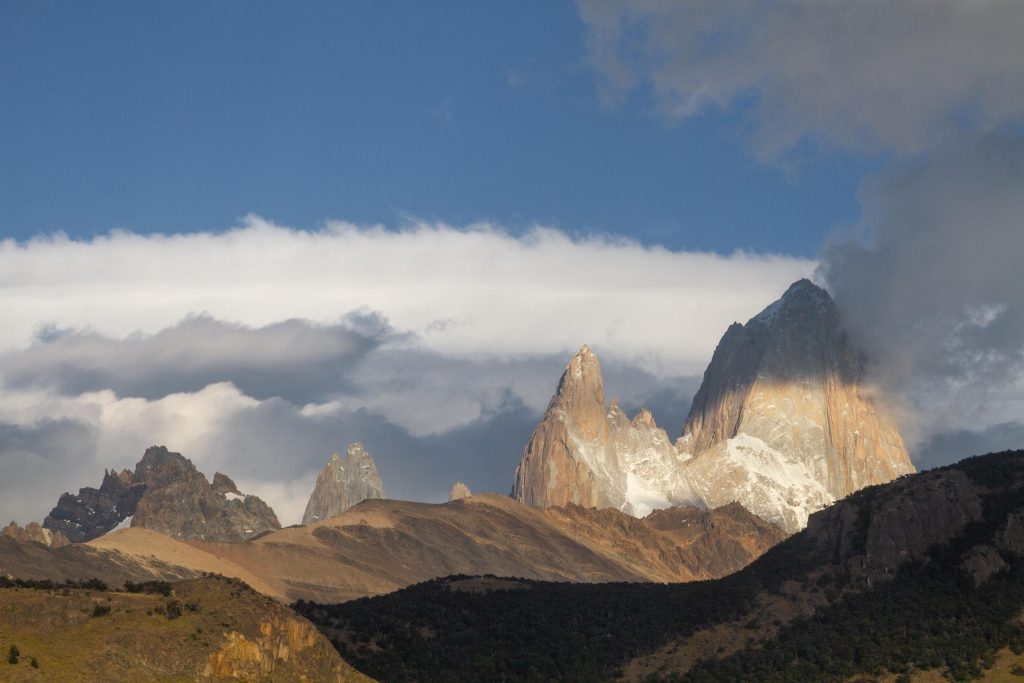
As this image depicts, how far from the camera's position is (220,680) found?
19050cm

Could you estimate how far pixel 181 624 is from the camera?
645 ft

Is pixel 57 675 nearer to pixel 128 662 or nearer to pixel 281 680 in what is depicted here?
pixel 128 662

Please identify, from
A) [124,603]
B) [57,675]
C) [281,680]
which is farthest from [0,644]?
[281,680]

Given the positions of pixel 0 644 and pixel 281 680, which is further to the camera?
pixel 281 680

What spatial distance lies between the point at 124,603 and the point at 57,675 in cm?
2338

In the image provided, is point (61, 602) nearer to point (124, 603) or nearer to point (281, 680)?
point (124, 603)

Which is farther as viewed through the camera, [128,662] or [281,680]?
[281,680]

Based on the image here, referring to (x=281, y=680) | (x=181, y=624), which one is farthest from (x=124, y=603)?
(x=281, y=680)

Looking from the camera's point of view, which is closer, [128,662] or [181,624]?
[128,662]

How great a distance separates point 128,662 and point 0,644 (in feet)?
44.3

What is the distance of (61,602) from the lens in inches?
7584

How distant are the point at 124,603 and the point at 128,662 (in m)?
15.2

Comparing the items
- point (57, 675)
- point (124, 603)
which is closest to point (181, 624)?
point (124, 603)

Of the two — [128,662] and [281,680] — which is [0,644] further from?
[281,680]
